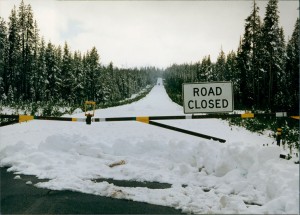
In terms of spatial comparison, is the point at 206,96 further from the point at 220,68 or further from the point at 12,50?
the point at 220,68

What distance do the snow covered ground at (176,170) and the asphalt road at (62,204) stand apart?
230 millimetres

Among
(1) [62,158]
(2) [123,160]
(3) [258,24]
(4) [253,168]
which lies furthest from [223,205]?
(3) [258,24]

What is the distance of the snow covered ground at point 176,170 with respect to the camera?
197 inches

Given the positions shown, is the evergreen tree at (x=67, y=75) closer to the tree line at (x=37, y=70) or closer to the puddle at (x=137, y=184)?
the tree line at (x=37, y=70)

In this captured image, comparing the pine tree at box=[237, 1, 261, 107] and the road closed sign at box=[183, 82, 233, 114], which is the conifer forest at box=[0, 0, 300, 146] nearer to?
the pine tree at box=[237, 1, 261, 107]

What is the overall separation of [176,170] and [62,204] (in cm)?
286

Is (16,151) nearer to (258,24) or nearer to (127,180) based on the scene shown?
(127,180)

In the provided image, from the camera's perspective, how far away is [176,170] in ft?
23.2

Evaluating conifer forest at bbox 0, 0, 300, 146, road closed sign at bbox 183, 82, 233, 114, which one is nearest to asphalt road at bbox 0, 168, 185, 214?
road closed sign at bbox 183, 82, 233, 114

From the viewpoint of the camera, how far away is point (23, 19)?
5203cm

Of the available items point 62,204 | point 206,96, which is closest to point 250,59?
point 206,96

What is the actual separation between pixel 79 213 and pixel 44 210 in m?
0.57

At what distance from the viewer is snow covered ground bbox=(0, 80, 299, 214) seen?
5.02 meters

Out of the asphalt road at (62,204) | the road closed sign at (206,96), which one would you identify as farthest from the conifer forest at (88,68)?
the asphalt road at (62,204)
